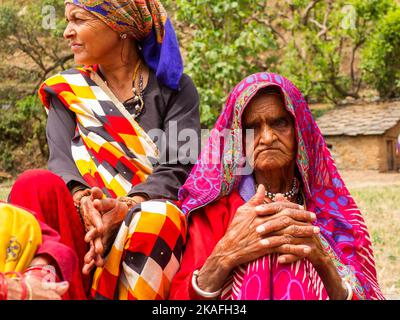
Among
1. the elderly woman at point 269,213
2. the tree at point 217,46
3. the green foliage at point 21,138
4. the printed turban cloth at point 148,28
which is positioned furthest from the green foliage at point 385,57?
the elderly woman at point 269,213

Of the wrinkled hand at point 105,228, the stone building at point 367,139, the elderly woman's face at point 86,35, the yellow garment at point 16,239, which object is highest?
the elderly woman's face at point 86,35

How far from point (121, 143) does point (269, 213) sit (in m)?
1.02

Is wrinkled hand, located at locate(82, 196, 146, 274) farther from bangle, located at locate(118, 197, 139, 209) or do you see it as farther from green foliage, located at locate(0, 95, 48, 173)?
green foliage, located at locate(0, 95, 48, 173)

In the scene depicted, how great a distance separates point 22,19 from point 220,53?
8.10 m

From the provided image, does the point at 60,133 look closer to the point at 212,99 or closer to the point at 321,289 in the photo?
the point at 321,289

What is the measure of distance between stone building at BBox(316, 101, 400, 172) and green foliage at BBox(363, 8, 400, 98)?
1275mm

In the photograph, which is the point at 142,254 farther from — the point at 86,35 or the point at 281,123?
the point at 86,35

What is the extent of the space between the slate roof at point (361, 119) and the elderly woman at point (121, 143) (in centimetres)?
1412

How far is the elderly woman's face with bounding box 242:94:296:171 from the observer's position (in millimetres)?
2643

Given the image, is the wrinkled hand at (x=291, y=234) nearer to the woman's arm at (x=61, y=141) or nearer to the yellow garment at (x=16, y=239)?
the yellow garment at (x=16, y=239)

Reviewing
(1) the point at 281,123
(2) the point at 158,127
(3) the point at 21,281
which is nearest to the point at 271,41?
(2) the point at 158,127

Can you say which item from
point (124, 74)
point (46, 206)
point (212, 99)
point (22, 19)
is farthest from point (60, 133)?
point (22, 19)

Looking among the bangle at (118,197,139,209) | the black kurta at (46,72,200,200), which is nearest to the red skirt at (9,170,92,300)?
the bangle at (118,197,139,209)

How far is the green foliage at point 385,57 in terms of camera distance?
17984 millimetres
